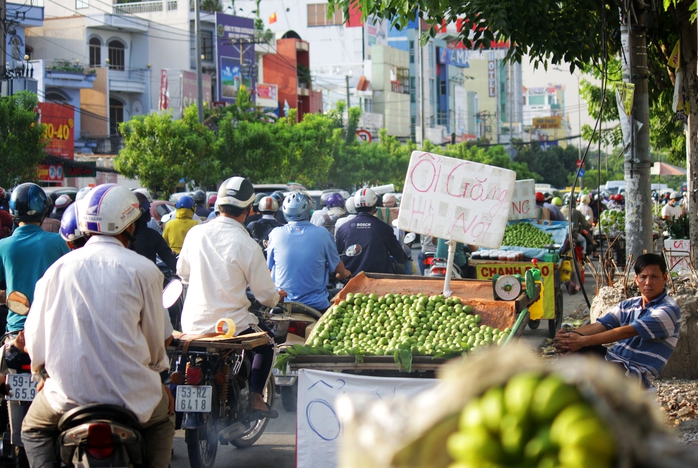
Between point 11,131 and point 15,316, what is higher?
point 11,131

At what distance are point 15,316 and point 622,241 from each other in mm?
16173

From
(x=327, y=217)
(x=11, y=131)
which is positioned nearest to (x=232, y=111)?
(x=11, y=131)

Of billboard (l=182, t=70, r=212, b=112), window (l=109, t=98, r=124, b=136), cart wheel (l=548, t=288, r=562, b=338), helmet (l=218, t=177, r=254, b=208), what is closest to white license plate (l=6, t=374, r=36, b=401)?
helmet (l=218, t=177, r=254, b=208)

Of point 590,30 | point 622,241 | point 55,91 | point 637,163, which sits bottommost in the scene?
point 622,241

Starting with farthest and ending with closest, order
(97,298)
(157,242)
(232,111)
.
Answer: (232,111), (157,242), (97,298)

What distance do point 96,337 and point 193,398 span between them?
1.83 m

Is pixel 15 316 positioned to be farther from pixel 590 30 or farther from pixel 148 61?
pixel 148 61

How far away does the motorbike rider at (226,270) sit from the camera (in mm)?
5633

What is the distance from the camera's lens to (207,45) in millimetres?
59188

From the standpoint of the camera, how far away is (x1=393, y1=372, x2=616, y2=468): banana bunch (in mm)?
1110

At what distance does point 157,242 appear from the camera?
29.2ft

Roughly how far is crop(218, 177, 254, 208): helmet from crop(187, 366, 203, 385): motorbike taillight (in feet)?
3.89

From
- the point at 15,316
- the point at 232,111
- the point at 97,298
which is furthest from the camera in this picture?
the point at 232,111

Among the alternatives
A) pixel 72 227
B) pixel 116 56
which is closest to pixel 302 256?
pixel 72 227
